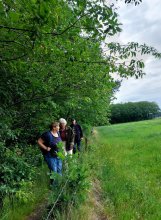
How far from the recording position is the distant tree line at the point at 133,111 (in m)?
A: 88.7

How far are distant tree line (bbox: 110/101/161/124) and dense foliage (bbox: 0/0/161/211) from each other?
79313mm

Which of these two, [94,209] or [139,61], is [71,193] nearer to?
[94,209]

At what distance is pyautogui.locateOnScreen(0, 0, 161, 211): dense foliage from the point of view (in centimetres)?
323

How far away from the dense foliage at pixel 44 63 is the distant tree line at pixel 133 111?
79.3m

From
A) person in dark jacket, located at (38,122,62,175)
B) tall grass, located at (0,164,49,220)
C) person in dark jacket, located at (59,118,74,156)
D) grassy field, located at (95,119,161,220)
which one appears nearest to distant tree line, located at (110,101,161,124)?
grassy field, located at (95,119,161,220)

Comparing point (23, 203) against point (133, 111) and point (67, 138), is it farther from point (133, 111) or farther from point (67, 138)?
point (133, 111)

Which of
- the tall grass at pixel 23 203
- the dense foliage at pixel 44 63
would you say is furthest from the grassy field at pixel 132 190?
the dense foliage at pixel 44 63

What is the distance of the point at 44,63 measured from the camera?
18.4 feet

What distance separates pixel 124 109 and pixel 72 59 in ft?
289

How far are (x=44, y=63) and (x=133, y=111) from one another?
88561 millimetres

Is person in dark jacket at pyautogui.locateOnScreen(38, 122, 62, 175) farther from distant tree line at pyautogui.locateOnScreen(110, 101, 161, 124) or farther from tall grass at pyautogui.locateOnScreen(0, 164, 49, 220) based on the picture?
distant tree line at pyautogui.locateOnScreen(110, 101, 161, 124)

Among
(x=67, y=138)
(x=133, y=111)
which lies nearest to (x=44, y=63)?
(x=67, y=138)

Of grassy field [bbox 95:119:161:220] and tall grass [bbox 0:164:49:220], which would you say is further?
grassy field [bbox 95:119:161:220]

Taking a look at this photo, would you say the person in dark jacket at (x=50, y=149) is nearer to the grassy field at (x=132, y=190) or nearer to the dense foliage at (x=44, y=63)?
the dense foliage at (x=44, y=63)
